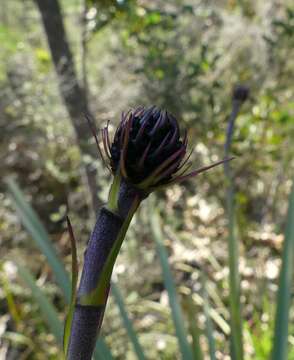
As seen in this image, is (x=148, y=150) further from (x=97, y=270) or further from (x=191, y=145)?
(x=191, y=145)

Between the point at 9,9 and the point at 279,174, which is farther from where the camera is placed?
the point at 9,9

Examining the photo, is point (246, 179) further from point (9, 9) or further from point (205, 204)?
point (9, 9)

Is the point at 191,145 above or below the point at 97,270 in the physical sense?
above

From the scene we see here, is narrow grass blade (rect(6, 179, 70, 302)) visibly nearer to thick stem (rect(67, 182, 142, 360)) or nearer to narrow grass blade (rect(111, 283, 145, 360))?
narrow grass blade (rect(111, 283, 145, 360))

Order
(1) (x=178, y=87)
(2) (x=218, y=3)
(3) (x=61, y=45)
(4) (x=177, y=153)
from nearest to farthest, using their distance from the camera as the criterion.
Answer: (4) (x=177, y=153) < (3) (x=61, y=45) < (1) (x=178, y=87) < (2) (x=218, y=3)

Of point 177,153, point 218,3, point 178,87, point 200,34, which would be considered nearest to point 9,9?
point 218,3

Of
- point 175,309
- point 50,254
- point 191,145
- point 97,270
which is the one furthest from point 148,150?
point 191,145

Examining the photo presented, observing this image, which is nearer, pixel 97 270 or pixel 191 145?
pixel 97 270
